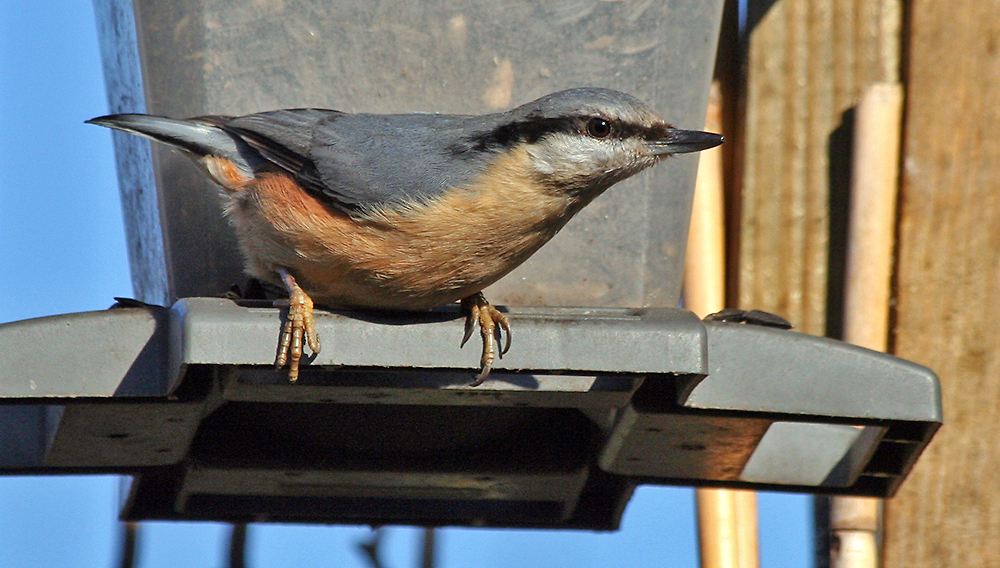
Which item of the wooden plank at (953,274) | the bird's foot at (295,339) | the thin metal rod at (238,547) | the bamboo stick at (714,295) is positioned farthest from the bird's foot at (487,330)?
the thin metal rod at (238,547)

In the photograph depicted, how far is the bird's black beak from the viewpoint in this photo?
8.46 feet

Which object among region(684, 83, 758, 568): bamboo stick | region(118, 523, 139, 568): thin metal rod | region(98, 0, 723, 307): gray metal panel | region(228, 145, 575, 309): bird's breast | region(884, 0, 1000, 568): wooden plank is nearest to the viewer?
region(228, 145, 575, 309): bird's breast

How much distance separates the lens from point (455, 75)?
2822mm

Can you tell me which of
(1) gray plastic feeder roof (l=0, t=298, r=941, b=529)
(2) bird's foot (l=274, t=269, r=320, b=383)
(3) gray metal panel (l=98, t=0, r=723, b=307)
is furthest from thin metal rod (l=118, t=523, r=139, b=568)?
(2) bird's foot (l=274, t=269, r=320, b=383)

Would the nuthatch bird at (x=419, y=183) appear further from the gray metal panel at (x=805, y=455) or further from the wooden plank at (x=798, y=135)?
the wooden plank at (x=798, y=135)

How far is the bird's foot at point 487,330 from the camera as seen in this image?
2.11 meters

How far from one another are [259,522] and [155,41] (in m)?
1.12

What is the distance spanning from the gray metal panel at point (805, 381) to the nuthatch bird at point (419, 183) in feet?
1.56

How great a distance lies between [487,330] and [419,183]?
446 millimetres

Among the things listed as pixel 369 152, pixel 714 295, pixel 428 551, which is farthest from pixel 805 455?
pixel 428 551

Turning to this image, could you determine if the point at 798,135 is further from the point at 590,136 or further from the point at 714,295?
the point at 590,136

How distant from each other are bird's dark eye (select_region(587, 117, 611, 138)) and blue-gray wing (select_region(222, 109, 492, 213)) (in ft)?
0.72

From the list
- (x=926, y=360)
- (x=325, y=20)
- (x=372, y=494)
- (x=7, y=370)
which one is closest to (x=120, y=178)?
(x=325, y=20)

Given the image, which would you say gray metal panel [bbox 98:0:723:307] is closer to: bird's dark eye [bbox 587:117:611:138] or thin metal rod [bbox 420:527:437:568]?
bird's dark eye [bbox 587:117:611:138]
